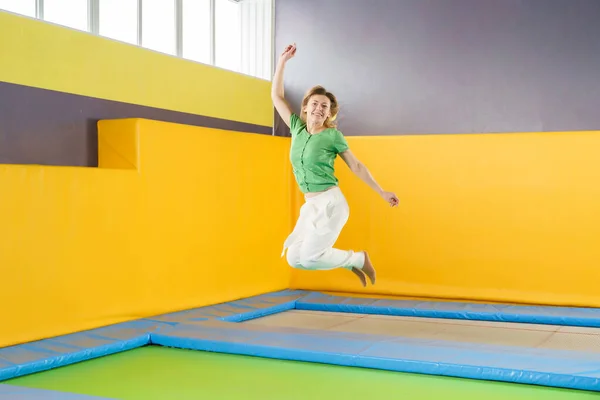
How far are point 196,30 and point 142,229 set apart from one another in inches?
105

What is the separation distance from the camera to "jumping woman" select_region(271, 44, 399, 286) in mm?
4781

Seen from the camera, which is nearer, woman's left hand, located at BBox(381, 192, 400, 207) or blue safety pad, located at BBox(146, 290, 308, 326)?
woman's left hand, located at BBox(381, 192, 400, 207)

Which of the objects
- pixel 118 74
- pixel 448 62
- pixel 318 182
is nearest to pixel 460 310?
pixel 318 182

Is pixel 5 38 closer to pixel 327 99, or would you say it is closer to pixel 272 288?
pixel 327 99

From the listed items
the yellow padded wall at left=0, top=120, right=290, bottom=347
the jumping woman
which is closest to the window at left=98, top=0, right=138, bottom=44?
the yellow padded wall at left=0, top=120, right=290, bottom=347

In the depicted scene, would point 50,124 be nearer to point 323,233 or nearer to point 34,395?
point 323,233

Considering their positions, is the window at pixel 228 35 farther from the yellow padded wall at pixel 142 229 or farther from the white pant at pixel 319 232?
the white pant at pixel 319 232

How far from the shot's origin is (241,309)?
5562mm

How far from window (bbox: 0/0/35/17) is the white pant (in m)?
2.49

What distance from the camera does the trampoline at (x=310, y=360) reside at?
11.2ft

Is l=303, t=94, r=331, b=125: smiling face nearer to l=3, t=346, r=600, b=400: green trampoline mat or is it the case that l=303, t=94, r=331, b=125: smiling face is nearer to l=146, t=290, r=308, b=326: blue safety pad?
l=146, t=290, r=308, b=326: blue safety pad

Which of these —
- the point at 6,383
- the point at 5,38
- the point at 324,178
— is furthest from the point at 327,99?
the point at 6,383

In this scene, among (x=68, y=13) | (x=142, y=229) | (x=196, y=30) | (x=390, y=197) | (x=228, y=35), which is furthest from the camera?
(x=228, y=35)

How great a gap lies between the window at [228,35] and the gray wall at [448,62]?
16.6 inches
